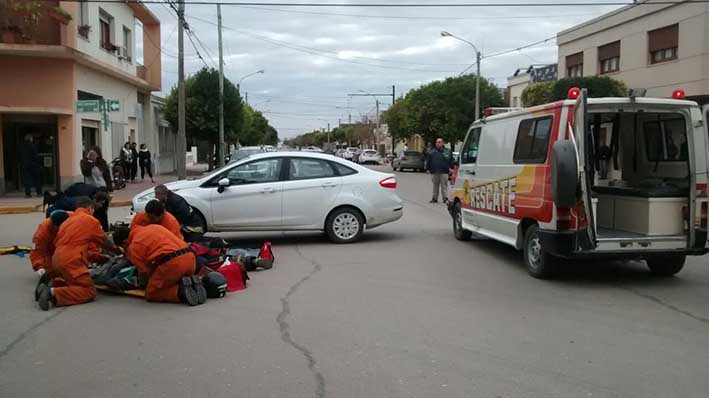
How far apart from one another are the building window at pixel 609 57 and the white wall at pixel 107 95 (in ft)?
76.5

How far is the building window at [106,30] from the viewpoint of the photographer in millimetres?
25219

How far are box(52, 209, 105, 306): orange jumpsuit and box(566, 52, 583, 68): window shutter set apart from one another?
33872 millimetres

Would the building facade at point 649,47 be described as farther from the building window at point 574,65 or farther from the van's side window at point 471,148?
the van's side window at point 471,148

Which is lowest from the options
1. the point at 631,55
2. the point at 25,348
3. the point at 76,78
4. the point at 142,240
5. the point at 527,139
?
the point at 25,348

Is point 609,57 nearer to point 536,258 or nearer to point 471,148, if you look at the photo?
point 471,148

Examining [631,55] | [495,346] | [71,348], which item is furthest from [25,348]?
[631,55]

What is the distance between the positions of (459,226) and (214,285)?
5531 mm

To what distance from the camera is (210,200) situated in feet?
36.3

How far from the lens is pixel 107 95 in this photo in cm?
2553

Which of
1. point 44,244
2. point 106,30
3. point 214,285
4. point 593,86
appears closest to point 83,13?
point 106,30

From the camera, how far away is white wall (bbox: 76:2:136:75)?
23.2 meters

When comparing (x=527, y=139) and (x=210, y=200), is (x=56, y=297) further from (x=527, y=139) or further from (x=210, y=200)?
(x=527, y=139)

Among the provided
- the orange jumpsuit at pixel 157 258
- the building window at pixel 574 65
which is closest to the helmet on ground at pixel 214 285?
the orange jumpsuit at pixel 157 258

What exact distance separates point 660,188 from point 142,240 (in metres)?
6.22
